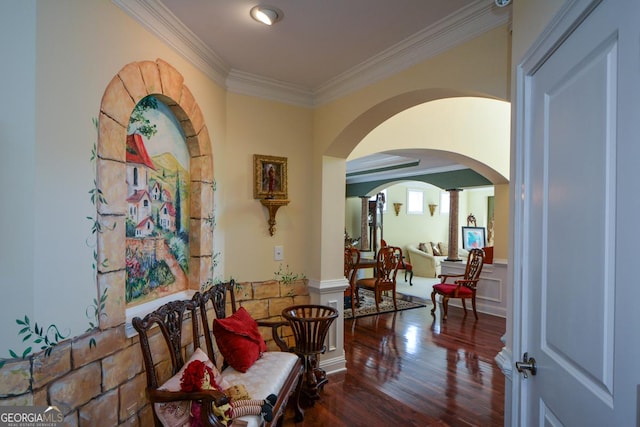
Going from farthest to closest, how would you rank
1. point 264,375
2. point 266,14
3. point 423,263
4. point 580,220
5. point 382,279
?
1. point 423,263
2. point 382,279
3. point 264,375
4. point 266,14
5. point 580,220

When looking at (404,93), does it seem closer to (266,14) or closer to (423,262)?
(266,14)

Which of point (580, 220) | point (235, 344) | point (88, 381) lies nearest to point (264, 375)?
point (235, 344)

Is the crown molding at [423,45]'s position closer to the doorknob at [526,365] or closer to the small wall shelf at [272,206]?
the small wall shelf at [272,206]

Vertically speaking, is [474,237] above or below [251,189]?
below

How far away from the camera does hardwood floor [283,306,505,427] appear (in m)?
2.46

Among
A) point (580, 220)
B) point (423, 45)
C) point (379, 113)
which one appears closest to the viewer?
point (580, 220)

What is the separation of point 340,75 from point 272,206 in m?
1.24

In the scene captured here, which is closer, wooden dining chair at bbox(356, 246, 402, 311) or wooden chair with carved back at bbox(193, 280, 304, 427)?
wooden chair with carved back at bbox(193, 280, 304, 427)

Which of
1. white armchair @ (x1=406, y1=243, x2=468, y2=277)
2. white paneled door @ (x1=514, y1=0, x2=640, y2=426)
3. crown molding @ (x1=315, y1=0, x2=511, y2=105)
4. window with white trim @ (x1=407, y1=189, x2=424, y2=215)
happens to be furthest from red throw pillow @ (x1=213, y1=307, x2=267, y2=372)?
window with white trim @ (x1=407, y1=189, x2=424, y2=215)

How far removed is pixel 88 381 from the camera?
1512 millimetres

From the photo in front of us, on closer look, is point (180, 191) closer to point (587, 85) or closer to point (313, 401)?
point (313, 401)

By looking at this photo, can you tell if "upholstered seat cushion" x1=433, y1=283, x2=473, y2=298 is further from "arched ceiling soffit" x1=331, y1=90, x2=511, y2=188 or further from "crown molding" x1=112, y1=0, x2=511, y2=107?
"crown molding" x1=112, y1=0, x2=511, y2=107

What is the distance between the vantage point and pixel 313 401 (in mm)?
2604

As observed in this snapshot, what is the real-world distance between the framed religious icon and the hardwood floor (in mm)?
1712
